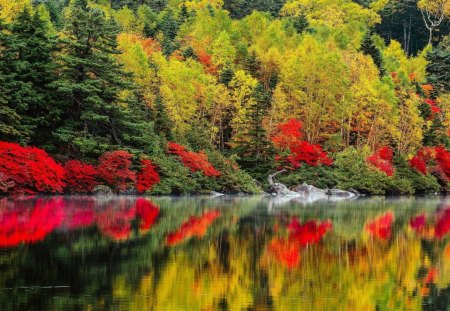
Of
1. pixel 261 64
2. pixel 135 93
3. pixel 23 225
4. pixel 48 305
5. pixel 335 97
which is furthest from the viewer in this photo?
pixel 261 64

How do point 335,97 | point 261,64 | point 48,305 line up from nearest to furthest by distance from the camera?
point 48,305 → point 335,97 → point 261,64

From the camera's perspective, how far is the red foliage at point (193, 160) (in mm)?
39719

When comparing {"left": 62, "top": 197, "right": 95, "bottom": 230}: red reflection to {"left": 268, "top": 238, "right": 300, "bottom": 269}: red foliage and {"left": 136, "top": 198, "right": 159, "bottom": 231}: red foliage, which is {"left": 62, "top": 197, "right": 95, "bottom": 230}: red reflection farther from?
{"left": 268, "top": 238, "right": 300, "bottom": 269}: red foliage

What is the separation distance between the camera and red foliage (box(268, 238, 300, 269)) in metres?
12.9

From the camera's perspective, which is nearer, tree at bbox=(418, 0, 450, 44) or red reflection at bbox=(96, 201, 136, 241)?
red reflection at bbox=(96, 201, 136, 241)

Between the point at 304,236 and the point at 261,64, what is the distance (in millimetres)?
40678

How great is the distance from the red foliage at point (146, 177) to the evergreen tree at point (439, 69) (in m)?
39.2

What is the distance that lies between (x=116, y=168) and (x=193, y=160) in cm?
614

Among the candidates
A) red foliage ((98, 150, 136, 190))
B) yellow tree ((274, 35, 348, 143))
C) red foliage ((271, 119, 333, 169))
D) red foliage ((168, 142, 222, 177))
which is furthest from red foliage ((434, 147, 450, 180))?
red foliage ((98, 150, 136, 190))

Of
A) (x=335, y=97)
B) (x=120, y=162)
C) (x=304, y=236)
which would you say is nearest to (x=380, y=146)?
(x=335, y=97)

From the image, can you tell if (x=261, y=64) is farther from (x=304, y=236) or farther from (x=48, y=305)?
(x=48, y=305)

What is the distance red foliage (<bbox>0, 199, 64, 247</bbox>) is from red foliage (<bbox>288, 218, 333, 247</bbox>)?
558cm

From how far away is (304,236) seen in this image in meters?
17.3

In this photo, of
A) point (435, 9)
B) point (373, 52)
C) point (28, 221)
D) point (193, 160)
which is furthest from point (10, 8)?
point (435, 9)
